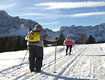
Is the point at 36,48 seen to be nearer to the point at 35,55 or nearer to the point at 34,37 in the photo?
the point at 35,55

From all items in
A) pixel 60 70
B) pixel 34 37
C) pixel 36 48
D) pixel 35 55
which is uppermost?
pixel 34 37

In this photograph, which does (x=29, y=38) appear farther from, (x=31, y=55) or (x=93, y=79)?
(x=93, y=79)

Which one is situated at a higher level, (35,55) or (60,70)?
(35,55)

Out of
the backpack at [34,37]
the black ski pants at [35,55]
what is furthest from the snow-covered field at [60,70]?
the backpack at [34,37]

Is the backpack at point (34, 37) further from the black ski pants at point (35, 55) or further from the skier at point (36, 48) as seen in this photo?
the black ski pants at point (35, 55)

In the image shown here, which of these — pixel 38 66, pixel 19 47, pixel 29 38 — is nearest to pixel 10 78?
pixel 38 66

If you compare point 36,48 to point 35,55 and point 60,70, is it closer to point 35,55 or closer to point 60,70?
point 35,55

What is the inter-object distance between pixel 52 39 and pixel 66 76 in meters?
1.79

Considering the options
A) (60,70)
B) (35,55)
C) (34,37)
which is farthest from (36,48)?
(60,70)

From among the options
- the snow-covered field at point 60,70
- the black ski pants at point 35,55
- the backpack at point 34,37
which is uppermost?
the backpack at point 34,37

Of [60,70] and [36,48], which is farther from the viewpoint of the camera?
[60,70]

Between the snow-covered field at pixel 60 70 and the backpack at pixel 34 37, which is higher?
the backpack at pixel 34 37

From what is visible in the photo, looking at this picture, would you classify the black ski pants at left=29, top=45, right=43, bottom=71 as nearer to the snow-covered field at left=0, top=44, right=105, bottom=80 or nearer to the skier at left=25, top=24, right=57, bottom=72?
the skier at left=25, top=24, right=57, bottom=72

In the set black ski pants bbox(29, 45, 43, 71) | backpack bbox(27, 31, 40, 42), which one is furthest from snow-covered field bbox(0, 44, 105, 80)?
backpack bbox(27, 31, 40, 42)
